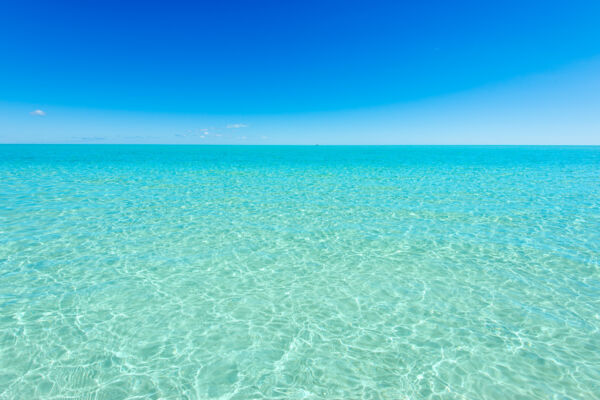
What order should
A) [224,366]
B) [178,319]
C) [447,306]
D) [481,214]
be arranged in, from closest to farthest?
[224,366], [178,319], [447,306], [481,214]

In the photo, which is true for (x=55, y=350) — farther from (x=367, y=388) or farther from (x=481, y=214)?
(x=481, y=214)

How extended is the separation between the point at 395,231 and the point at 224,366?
28.0 ft

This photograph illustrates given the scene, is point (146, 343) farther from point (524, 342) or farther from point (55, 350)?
point (524, 342)

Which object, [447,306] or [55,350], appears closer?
[55,350]

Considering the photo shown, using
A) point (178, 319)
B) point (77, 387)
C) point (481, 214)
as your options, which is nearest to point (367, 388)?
point (178, 319)

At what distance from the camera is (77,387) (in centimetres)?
436

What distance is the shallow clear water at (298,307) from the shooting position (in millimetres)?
4594

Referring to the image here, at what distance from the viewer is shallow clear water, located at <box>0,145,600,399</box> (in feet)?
15.1

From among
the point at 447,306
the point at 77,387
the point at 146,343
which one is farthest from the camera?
the point at 447,306

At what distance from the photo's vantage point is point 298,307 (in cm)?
652

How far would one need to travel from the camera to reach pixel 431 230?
1150 cm

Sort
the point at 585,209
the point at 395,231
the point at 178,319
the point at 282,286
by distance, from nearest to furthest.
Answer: the point at 178,319 → the point at 282,286 → the point at 395,231 → the point at 585,209

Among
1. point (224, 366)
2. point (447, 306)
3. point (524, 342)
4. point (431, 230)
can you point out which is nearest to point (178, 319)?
point (224, 366)

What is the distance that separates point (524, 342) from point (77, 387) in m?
7.80
